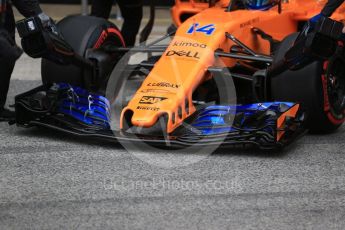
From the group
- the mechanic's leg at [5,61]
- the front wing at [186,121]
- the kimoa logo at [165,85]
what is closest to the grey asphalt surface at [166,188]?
the front wing at [186,121]

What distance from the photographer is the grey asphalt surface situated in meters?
4.54

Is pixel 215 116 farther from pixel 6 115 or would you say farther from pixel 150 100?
pixel 6 115

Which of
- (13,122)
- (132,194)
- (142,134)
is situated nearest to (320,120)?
(142,134)

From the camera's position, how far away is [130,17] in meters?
8.25

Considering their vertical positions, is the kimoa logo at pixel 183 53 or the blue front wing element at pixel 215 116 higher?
the kimoa logo at pixel 183 53

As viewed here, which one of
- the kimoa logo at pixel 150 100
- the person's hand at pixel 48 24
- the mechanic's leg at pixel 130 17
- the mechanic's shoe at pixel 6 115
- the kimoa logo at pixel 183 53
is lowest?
the mechanic's shoe at pixel 6 115

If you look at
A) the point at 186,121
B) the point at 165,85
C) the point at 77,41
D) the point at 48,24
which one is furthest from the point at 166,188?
the point at 77,41

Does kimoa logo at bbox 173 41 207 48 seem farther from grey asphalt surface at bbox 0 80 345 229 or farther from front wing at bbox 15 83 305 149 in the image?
grey asphalt surface at bbox 0 80 345 229

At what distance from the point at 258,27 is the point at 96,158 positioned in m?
1.90

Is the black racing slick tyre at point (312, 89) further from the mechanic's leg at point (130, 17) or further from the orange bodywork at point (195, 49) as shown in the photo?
the mechanic's leg at point (130, 17)

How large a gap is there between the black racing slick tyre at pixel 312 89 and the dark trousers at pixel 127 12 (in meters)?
2.36

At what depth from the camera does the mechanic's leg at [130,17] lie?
8.17 metres

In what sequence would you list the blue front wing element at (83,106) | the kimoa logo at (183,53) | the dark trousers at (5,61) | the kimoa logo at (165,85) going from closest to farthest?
the kimoa logo at (165,85), the blue front wing element at (83,106), the kimoa logo at (183,53), the dark trousers at (5,61)

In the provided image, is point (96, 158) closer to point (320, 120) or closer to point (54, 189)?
point (54, 189)
